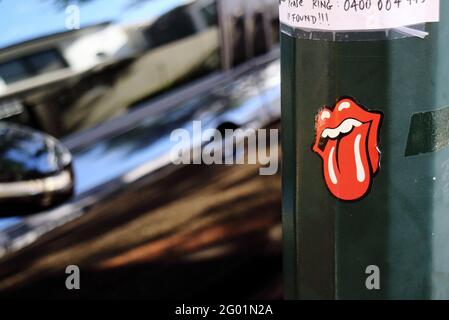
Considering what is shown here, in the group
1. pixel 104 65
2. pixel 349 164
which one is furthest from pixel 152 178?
pixel 349 164

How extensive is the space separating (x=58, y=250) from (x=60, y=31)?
0.65 meters

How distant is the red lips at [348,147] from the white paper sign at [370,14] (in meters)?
0.15

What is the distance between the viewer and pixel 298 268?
76.7 inches

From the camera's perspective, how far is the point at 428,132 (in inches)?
68.8

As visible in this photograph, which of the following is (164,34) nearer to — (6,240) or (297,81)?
(6,240)

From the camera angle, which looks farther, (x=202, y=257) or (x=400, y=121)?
(x=202, y=257)

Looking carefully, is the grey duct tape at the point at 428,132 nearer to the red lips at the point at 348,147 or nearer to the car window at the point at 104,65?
the red lips at the point at 348,147

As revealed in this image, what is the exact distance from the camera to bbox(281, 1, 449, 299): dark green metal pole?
1.72m

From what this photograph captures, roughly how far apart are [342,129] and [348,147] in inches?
1.5

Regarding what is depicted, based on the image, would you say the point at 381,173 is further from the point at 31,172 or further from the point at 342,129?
the point at 31,172

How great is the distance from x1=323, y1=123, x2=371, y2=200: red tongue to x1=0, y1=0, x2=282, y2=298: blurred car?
1.07 m

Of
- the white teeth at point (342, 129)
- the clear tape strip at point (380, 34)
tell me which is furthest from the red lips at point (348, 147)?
the clear tape strip at point (380, 34)

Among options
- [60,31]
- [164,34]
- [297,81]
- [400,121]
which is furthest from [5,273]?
[400,121]

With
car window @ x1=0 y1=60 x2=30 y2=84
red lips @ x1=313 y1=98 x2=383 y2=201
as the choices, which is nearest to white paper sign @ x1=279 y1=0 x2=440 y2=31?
red lips @ x1=313 y1=98 x2=383 y2=201
